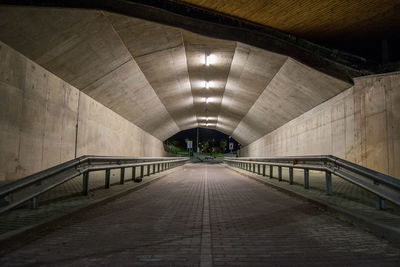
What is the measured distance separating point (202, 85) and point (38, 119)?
1629 centimetres


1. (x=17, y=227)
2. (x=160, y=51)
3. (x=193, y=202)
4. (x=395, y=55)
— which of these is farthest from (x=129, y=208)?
(x=395, y=55)

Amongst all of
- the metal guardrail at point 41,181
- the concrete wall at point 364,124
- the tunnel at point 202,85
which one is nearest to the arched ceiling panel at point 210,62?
the tunnel at point 202,85

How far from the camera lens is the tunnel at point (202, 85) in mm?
4270

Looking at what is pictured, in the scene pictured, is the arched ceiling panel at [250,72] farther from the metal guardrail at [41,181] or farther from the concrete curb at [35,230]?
the concrete curb at [35,230]

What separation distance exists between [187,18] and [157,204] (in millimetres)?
10921

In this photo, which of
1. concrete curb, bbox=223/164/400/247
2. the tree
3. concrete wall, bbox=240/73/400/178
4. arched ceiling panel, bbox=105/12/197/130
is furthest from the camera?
the tree

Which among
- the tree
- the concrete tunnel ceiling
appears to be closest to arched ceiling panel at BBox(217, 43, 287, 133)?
the concrete tunnel ceiling

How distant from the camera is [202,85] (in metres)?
26.4

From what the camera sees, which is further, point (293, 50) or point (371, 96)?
point (293, 50)

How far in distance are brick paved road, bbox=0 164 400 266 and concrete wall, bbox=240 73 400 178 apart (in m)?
7.70

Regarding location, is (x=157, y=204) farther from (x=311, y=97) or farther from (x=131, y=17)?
(x=311, y=97)

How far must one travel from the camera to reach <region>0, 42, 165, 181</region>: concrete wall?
10219 mm

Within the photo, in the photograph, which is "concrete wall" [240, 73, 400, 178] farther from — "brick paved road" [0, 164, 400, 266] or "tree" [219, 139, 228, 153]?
"tree" [219, 139, 228, 153]

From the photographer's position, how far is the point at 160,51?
1675 centimetres
